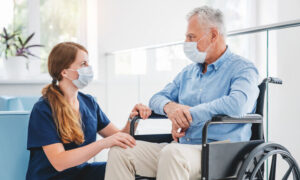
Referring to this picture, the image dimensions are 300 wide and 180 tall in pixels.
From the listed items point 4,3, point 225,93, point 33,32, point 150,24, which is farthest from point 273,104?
point 4,3

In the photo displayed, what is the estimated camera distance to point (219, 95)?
169cm

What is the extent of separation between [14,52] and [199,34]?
7.12 ft

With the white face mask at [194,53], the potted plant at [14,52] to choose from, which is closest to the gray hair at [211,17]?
the white face mask at [194,53]

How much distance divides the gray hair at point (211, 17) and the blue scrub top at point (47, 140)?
704mm

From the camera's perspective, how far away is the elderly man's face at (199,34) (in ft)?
5.87

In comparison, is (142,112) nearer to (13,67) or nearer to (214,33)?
(214,33)

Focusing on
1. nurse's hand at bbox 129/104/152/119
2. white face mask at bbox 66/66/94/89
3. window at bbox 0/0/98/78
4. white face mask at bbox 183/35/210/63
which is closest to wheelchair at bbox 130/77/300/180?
nurse's hand at bbox 129/104/152/119

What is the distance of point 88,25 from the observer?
12.5 ft

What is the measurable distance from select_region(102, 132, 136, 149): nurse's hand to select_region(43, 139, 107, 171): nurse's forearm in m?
0.02

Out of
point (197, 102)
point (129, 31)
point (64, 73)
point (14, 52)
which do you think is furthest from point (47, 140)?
point (129, 31)

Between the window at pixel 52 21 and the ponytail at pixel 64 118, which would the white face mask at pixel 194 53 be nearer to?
the ponytail at pixel 64 118

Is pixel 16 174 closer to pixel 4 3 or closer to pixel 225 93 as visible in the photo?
pixel 225 93

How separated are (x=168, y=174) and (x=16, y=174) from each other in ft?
2.55

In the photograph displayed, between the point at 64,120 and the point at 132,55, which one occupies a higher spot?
the point at 132,55
